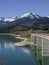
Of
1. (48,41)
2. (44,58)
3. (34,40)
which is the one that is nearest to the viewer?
(44,58)

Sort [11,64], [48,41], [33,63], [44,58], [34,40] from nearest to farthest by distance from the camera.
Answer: [11,64], [33,63], [44,58], [48,41], [34,40]

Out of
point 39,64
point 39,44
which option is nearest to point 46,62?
point 39,64

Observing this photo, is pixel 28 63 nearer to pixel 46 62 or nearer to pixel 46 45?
pixel 46 62

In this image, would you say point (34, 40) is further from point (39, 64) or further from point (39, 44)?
point (39, 64)

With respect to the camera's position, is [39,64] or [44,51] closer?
[39,64]

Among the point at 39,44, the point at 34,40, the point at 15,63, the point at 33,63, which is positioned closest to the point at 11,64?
the point at 15,63

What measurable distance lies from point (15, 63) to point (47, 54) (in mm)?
5992

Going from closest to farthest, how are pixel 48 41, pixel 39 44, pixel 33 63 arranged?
pixel 33 63
pixel 48 41
pixel 39 44

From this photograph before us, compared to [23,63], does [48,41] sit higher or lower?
higher

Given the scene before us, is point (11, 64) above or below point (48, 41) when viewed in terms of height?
below

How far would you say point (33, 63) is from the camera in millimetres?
22406

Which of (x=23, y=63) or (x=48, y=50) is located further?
(x=48, y=50)

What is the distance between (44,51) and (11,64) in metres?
6.76

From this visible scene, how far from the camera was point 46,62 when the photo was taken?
75.3ft
